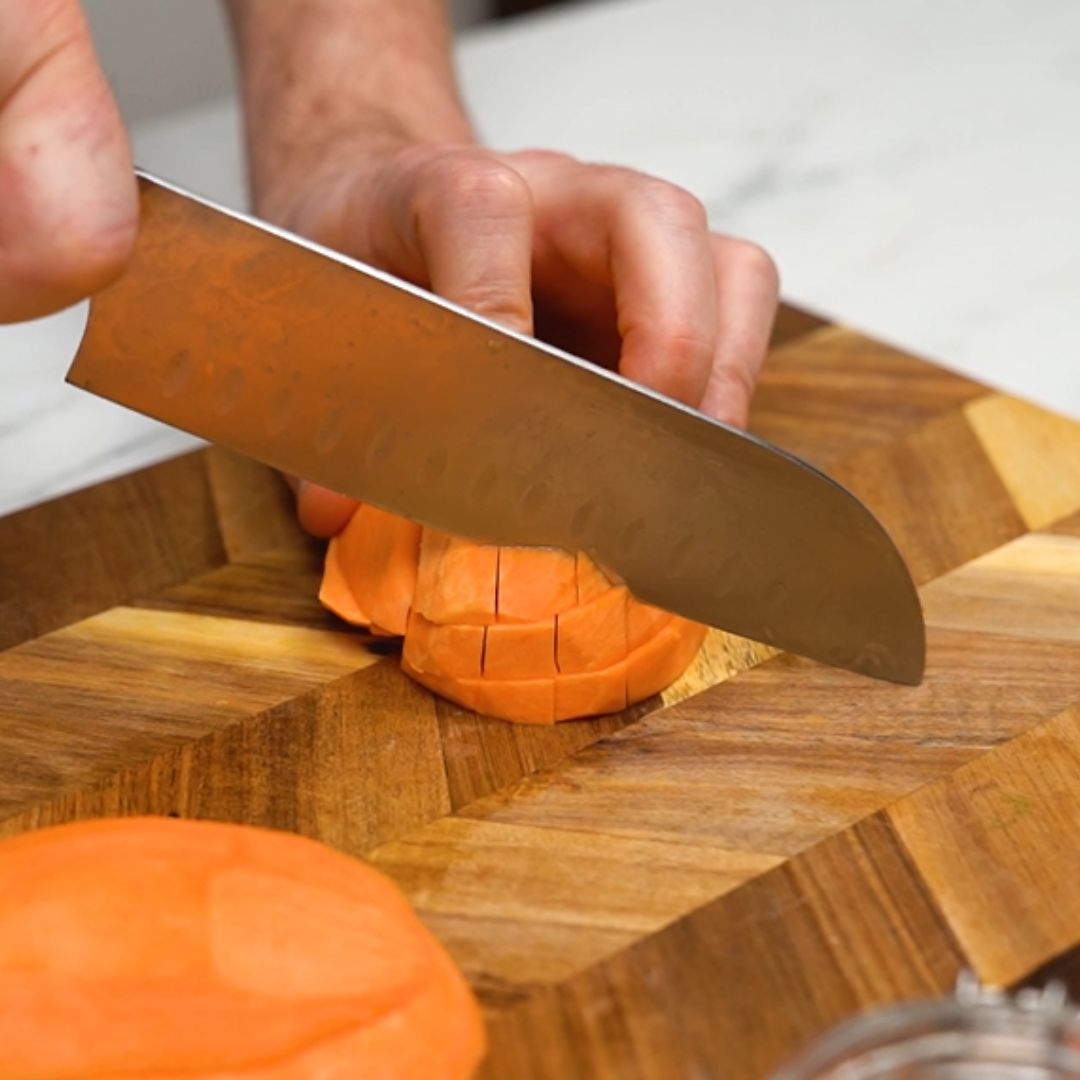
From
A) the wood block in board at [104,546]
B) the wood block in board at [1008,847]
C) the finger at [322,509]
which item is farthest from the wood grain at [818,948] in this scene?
the wood block in board at [104,546]

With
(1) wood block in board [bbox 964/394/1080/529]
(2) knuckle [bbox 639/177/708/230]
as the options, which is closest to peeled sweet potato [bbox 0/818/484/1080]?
(2) knuckle [bbox 639/177/708/230]

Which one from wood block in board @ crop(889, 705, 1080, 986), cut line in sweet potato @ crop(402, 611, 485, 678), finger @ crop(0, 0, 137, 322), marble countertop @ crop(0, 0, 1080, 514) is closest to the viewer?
finger @ crop(0, 0, 137, 322)

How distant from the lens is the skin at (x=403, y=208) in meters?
1.04

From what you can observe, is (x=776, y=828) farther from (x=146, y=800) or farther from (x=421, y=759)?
(x=146, y=800)

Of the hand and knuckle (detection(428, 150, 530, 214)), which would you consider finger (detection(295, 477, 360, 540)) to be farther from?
knuckle (detection(428, 150, 530, 214))

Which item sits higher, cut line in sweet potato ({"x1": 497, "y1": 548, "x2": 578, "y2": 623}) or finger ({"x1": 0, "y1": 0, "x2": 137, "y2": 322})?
finger ({"x1": 0, "y1": 0, "x2": 137, "y2": 322})

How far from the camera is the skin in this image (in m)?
1.04

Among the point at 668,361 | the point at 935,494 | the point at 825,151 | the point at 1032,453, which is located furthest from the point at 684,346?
the point at 825,151

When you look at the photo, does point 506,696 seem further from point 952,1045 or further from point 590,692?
point 952,1045

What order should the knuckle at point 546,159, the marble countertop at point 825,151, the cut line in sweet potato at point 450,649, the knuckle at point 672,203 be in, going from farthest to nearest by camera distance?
the marble countertop at point 825,151, the knuckle at point 546,159, the knuckle at point 672,203, the cut line in sweet potato at point 450,649

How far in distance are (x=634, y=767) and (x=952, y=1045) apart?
40 cm

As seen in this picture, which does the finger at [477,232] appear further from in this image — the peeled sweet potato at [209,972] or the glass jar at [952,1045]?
the glass jar at [952,1045]

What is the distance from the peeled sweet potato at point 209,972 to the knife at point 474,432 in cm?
40

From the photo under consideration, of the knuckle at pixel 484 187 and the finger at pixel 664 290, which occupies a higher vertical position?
the knuckle at pixel 484 187
